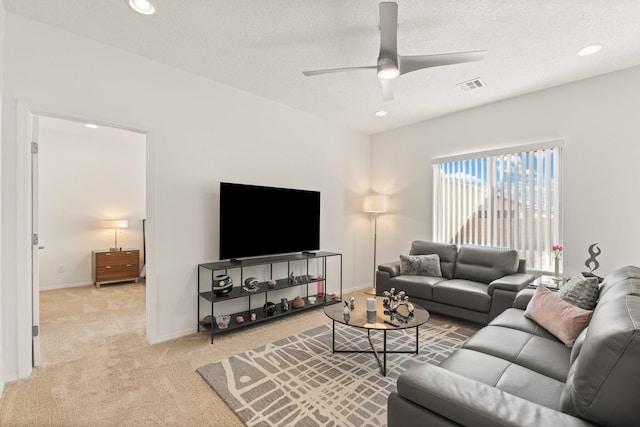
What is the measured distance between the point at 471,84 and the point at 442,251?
86.0 inches

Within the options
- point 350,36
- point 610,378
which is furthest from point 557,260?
point 350,36

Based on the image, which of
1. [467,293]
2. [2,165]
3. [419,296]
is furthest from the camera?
[419,296]

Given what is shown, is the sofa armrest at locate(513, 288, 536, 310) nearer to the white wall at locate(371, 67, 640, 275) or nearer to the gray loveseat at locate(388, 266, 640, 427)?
the gray loveseat at locate(388, 266, 640, 427)

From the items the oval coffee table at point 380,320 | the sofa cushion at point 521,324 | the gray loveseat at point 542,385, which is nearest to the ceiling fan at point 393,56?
the gray loveseat at point 542,385

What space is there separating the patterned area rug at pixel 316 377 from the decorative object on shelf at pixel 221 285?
729mm

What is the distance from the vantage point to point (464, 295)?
11.0 feet

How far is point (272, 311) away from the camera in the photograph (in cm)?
355

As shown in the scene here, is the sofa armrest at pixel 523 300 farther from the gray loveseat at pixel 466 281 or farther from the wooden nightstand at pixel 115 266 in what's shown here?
the wooden nightstand at pixel 115 266

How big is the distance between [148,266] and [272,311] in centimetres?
143

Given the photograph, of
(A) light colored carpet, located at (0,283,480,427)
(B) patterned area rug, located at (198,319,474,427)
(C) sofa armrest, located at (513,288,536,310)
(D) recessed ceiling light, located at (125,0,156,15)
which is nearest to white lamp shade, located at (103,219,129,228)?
(A) light colored carpet, located at (0,283,480,427)

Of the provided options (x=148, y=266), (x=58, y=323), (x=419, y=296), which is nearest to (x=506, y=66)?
(x=419, y=296)

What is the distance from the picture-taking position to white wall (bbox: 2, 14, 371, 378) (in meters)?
2.35

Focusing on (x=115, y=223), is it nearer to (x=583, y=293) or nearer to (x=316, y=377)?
(x=316, y=377)

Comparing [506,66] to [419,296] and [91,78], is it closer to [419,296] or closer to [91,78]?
[419,296]
